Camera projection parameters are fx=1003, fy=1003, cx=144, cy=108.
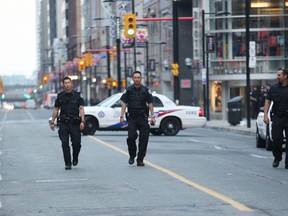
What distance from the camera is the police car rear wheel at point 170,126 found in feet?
117

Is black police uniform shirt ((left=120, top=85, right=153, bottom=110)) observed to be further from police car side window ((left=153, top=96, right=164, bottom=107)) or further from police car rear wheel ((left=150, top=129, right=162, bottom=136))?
police car rear wheel ((left=150, top=129, right=162, bottom=136))

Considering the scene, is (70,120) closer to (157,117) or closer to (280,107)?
(280,107)

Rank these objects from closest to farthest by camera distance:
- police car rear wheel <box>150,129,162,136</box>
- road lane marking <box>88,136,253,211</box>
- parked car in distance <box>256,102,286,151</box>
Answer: road lane marking <box>88,136,253,211</box>
parked car in distance <box>256,102,286,151</box>
police car rear wheel <box>150,129,162,136</box>

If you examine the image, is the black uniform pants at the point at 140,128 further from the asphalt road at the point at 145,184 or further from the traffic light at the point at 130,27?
the traffic light at the point at 130,27

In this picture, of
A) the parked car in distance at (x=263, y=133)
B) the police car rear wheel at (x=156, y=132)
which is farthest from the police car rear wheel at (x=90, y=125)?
the parked car in distance at (x=263, y=133)

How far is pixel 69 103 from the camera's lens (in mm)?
19000

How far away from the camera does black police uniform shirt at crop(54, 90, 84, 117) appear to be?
19.0 m

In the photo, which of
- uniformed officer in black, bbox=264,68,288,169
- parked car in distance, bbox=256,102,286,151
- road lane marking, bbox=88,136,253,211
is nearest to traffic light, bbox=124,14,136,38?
parked car in distance, bbox=256,102,286,151

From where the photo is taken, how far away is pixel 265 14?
65500 mm

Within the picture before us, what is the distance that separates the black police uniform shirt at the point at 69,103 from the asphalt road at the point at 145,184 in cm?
108

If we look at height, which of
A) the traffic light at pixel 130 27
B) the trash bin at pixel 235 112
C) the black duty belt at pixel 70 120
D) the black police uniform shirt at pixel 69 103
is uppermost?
the traffic light at pixel 130 27

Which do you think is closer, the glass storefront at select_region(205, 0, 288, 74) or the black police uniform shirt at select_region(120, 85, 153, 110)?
the black police uniform shirt at select_region(120, 85, 153, 110)

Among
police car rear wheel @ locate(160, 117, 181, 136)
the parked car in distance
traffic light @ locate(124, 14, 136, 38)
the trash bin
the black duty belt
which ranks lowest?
the trash bin

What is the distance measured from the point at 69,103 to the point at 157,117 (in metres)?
16.6
